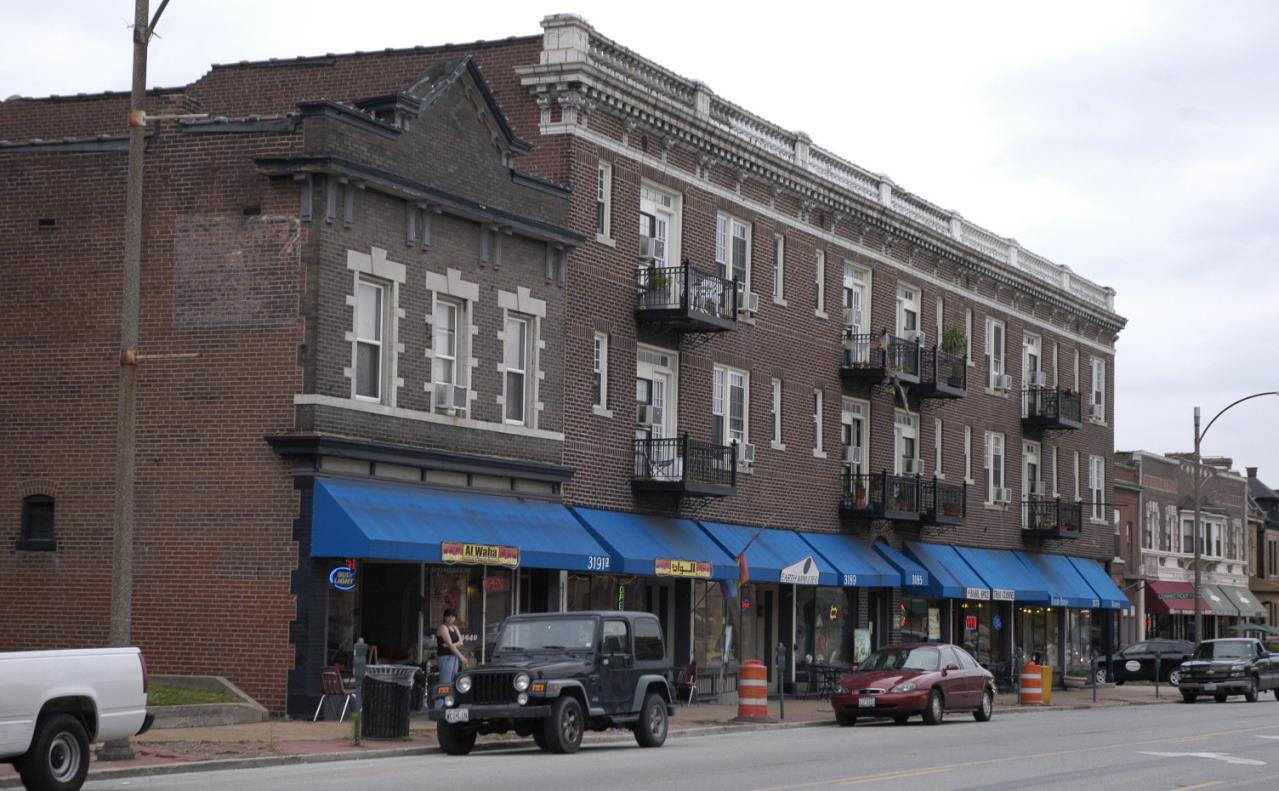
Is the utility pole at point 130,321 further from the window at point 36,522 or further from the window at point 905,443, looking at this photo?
the window at point 905,443

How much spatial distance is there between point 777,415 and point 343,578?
53.0ft

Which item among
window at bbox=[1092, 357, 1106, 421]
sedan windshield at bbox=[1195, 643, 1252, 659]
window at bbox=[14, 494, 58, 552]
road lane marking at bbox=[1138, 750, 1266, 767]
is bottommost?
road lane marking at bbox=[1138, 750, 1266, 767]

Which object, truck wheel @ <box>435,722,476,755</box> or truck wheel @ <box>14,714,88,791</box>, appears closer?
truck wheel @ <box>14,714,88,791</box>

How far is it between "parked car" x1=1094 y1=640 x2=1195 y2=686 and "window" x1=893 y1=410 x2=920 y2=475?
49.3 feet

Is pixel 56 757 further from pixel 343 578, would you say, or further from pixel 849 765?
pixel 343 578

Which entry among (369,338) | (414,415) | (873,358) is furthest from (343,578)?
(873,358)

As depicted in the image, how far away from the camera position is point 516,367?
1254 inches

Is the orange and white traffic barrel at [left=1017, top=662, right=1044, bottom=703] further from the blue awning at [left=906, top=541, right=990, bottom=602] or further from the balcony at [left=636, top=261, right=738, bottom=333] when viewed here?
the balcony at [left=636, top=261, right=738, bottom=333]

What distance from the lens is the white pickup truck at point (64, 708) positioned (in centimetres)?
1593

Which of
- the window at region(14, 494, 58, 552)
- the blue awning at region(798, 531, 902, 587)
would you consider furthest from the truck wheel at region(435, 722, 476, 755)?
the blue awning at region(798, 531, 902, 587)

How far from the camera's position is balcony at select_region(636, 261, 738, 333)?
35.2 m

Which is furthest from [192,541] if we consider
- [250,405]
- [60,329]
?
[60,329]

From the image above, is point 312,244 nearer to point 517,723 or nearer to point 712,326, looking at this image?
point 517,723

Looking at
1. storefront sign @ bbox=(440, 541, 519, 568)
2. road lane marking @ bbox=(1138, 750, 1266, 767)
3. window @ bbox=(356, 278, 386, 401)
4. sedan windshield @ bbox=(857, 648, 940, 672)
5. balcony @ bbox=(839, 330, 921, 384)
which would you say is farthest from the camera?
balcony @ bbox=(839, 330, 921, 384)
